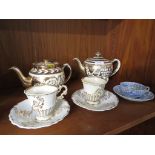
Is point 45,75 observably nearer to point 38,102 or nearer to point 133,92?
point 38,102

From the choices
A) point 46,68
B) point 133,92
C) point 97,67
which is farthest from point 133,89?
point 46,68

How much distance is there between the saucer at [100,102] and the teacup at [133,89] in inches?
2.3

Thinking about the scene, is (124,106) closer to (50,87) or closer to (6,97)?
(50,87)

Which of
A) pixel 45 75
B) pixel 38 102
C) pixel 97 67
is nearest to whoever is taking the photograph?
pixel 38 102

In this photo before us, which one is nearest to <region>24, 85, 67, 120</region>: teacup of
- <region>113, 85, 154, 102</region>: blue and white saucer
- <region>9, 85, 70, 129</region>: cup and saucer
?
<region>9, 85, 70, 129</region>: cup and saucer

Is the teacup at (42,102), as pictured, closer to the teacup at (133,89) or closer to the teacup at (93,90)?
the teacup at (93,90)

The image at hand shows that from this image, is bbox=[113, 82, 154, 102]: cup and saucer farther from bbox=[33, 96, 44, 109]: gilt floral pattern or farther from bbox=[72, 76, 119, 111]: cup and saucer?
bbox=[33, 96, 44, 109]: gilt floral pattern

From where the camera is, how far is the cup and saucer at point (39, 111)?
0.42 metres

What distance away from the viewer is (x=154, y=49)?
65 cm

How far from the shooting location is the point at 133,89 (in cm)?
63

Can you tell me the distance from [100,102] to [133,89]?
0.15 m

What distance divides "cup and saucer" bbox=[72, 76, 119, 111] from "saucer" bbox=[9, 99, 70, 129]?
0.05m

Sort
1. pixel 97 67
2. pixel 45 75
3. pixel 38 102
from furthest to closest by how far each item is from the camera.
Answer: pixel 97 67, pixel 45 75, pixel 38 102
